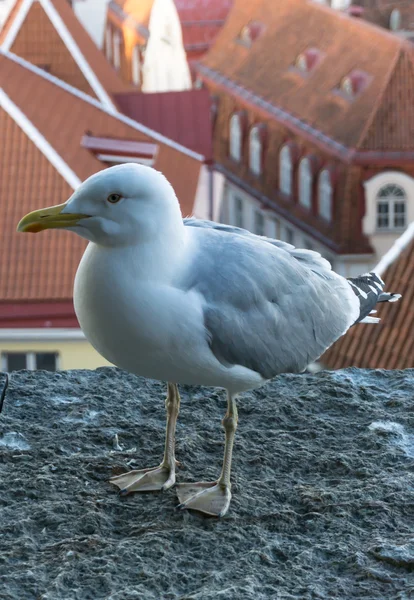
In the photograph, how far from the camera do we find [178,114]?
14648 mm

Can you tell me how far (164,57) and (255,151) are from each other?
2.62 metres

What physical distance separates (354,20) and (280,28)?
209 cm

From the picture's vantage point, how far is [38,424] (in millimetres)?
2406

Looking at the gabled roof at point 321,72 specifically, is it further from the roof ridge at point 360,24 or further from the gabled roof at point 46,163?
the gabled roof at point 46,163

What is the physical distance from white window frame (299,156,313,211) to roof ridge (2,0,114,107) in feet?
23.1

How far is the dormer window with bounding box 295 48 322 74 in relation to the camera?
77.0 feet

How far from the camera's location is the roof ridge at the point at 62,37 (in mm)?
14961

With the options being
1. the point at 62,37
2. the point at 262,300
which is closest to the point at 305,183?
the point at 62,37

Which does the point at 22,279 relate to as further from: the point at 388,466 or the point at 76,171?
the point at 388,466

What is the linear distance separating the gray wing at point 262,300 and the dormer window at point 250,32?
24.1m

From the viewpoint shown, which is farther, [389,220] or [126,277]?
[389,220]

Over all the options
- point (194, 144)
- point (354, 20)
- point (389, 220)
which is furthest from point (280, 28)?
point (194, 144)

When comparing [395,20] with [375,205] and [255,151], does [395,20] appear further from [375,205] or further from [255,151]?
[375,205]

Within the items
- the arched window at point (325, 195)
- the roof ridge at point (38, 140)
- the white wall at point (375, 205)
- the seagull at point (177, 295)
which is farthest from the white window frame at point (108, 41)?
the seagull at point (177, 295)
